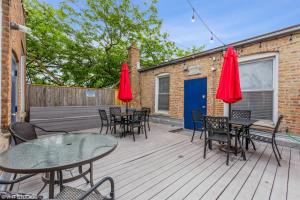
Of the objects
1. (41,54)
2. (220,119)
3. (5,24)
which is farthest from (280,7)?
(41,54)

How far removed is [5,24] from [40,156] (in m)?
2.34

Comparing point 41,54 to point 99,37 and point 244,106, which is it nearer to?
point 99,37

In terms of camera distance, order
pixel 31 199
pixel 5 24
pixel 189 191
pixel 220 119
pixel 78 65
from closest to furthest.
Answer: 1. pixel 31 199
2. pixel 189 191
3. pixel 5 24
4. pixel 220 119
5. pixel 78 65

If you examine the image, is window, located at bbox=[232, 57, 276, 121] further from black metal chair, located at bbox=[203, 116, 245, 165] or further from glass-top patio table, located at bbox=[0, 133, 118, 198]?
glass-top patio table, located at bbox=[0, 133, 118, 198]

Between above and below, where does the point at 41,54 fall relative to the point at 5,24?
above

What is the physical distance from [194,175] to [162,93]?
5.13 meters

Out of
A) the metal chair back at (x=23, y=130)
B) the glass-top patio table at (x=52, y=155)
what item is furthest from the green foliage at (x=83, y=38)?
the glass-top patio table at (x=52, y=155)

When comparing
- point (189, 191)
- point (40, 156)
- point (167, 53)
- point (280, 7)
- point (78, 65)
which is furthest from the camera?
point (167, 53)

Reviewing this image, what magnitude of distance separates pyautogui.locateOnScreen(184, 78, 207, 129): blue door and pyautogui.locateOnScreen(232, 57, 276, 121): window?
1.20 meters

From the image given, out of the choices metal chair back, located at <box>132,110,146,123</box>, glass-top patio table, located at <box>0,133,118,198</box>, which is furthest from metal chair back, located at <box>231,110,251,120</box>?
glass-top patio table, located at <box>0,133,118,198</box>

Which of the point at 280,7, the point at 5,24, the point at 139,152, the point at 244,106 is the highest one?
the point at 280,7

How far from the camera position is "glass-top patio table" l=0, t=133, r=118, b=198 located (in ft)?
3.90

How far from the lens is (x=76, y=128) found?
6098mm

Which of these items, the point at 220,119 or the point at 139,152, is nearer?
the point at 220,119
